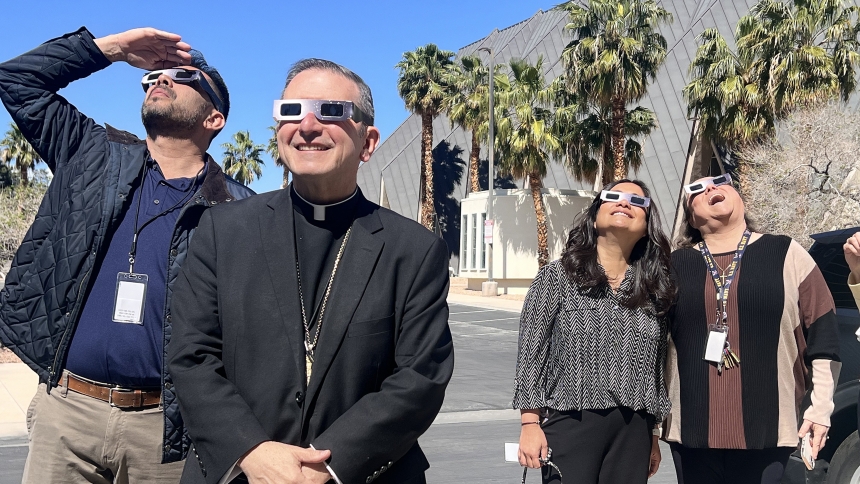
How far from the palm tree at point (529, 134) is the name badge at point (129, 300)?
91.4 feet

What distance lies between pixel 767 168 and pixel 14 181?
47.8 meters

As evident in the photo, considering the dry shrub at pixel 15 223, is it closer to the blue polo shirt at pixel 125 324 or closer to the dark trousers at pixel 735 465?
the blue polo shirt at pixel 125 324

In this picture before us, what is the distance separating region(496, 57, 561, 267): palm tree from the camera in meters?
30.5

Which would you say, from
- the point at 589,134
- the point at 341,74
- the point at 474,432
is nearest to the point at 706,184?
the point at 341,74

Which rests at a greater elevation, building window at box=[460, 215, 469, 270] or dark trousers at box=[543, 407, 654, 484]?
building window at box=[460, 215, 469, 270]

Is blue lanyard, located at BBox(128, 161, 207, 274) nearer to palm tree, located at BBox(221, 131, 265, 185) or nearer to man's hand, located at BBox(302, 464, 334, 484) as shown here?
man's hand, located at BBox(302, 464, 334, 484)

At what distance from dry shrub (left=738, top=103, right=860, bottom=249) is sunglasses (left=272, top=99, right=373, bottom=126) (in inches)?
835

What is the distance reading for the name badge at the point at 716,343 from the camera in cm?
365

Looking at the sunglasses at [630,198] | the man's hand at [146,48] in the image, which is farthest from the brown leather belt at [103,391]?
the sunglasses at [630,198]

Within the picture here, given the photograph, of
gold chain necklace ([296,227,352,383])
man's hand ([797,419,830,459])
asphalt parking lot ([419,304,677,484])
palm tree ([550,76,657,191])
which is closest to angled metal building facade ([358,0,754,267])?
palm tree ([550,76,657,191])

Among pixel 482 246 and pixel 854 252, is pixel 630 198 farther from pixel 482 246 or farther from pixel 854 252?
pixel 482 246

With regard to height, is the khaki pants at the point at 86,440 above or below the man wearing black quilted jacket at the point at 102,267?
below

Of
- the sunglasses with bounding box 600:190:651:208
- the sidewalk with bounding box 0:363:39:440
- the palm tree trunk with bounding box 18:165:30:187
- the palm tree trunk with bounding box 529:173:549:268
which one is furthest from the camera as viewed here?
the palm tree trunk with bounding box 18:165:30:187

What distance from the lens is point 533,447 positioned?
144 inches
